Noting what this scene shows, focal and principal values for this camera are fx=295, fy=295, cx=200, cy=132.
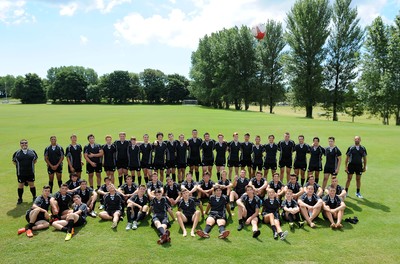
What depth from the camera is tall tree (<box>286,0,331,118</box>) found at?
153 ft

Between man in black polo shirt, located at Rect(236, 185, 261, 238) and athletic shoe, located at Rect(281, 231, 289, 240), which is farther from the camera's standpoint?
man in black polo shirt, located at Rect(236, 185, 261, 238)

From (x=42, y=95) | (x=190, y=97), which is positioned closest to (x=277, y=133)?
(x=190, y=97)

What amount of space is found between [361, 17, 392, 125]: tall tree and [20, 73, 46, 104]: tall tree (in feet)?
319

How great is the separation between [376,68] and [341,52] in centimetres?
798

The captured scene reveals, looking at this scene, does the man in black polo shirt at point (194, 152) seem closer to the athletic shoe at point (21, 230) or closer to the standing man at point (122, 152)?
the standing man at point (122, 152)

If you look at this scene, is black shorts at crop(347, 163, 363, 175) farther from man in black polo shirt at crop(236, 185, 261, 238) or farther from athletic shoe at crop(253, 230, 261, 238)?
athletic shoe at crop(253, 230, 261, 238)

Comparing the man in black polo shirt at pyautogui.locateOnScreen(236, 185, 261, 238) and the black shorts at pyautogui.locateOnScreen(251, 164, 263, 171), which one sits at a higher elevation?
the black shorts at pyautogui.locateOnScreen(251, 164, 263, 171)

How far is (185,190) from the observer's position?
30.5 feet

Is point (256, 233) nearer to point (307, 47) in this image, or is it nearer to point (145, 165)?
point (145, 165)

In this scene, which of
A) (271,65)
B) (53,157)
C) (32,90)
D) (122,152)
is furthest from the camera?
(32,90)

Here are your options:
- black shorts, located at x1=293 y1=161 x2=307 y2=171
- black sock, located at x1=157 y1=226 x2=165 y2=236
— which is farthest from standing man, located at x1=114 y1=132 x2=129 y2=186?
black shorts, located at x1=293 y1=161 x2=307 y2=171

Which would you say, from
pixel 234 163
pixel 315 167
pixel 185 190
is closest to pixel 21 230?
pixel 185 190

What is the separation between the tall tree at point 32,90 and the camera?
98.3m

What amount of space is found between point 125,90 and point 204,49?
37734 mm
